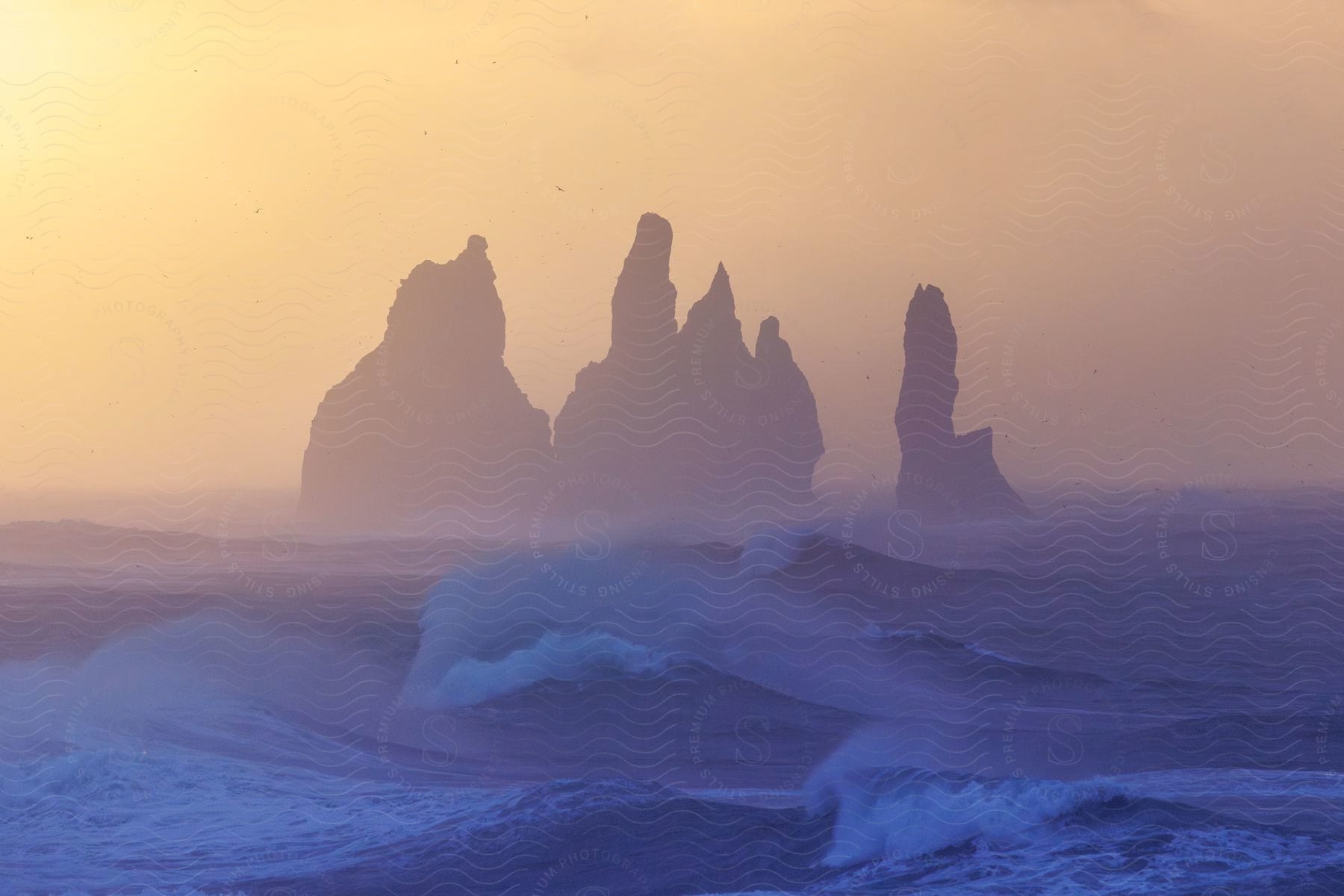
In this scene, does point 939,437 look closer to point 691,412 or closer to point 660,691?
point 691,412

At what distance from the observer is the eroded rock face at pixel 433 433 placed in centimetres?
460

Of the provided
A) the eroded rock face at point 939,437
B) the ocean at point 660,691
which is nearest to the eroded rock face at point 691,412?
the ocean at point 660,691

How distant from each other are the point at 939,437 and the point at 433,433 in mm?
1923

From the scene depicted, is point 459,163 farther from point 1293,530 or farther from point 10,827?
point 1293,530

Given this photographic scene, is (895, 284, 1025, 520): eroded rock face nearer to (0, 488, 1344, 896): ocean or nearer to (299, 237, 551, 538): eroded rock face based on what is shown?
(0, 488, 1344, 896): ocean

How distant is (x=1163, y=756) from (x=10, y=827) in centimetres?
428

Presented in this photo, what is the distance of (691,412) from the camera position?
464 centimetres

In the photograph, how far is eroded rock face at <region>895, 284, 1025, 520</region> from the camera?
4500 mm

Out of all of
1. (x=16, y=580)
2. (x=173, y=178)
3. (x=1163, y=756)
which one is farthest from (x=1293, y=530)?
(x=16, y=580)

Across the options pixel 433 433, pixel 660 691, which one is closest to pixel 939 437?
pixel 660 691

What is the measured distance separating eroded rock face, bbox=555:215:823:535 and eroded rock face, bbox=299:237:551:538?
25 centimetres

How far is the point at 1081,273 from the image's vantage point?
457 centimetres

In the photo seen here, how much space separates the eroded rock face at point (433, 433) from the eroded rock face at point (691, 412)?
0.81ft

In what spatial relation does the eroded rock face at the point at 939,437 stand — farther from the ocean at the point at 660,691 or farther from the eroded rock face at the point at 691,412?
the eroded rock face at the point at 691,412
